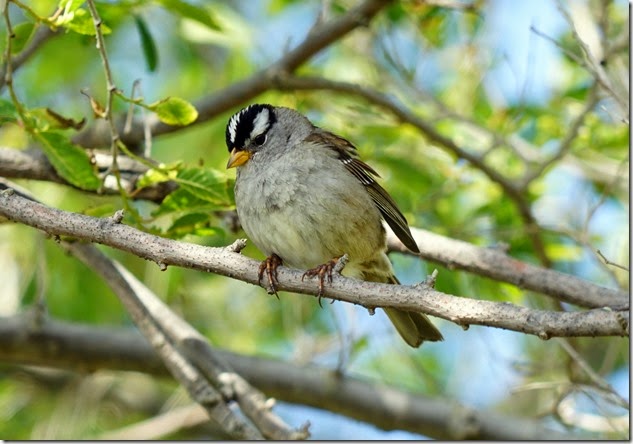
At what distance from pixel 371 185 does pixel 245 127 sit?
2.51 ft

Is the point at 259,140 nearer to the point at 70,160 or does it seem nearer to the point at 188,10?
the point at 188,10

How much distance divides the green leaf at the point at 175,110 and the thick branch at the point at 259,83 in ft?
4.93

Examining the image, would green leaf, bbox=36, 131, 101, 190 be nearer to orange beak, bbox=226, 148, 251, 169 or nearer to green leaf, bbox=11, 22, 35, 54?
green leaf, bbox=11, 22, 35, 54

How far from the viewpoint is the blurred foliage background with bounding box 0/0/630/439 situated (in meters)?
5.38

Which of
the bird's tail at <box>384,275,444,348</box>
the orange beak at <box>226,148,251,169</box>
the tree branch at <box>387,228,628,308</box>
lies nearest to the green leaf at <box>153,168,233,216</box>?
the orange beak at <box>226,148,251,169</box>

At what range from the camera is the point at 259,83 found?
554cm

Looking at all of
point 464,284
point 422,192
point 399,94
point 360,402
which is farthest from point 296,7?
point 360,402

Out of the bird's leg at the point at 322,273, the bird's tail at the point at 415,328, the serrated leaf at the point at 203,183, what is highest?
the serrated leaf at the point at 203,183

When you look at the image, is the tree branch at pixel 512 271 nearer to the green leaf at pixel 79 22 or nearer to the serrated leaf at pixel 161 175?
the serrated leaf at pixel 161 175

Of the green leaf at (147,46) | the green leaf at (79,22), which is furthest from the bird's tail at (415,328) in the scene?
the green leaf at (79,22)

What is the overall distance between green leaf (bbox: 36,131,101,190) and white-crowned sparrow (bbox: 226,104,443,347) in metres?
0.79

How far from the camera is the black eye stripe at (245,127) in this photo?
487 cm

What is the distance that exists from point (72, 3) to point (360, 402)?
3058 millimetres

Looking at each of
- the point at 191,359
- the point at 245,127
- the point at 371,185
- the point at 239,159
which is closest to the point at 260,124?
the point at 245,127
